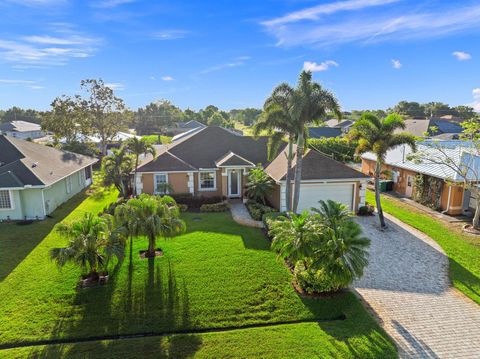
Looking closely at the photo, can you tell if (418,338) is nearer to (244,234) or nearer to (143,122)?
(244,234)

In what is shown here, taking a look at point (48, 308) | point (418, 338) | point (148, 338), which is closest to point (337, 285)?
point (418, 338)

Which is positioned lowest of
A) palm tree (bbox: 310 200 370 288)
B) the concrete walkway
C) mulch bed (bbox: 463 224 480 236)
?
mulch bed (bbox: 463 224 480 236)

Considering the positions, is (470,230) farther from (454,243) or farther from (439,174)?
(439,174)

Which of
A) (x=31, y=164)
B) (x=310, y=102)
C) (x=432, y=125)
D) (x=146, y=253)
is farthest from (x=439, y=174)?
(x=432, y=125)

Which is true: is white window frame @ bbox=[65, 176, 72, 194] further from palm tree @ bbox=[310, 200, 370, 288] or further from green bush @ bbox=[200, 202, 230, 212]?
palm tree @ bbox=[310, 200, 370, 288]

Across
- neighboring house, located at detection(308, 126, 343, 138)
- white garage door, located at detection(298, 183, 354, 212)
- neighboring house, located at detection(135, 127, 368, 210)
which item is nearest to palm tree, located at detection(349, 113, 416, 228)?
neighboring house, located at detection(135, 127, 368, 210)

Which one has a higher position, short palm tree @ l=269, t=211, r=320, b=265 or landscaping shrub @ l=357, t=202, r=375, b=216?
short palm tree @ l=269, t=211, r=320, b=265
